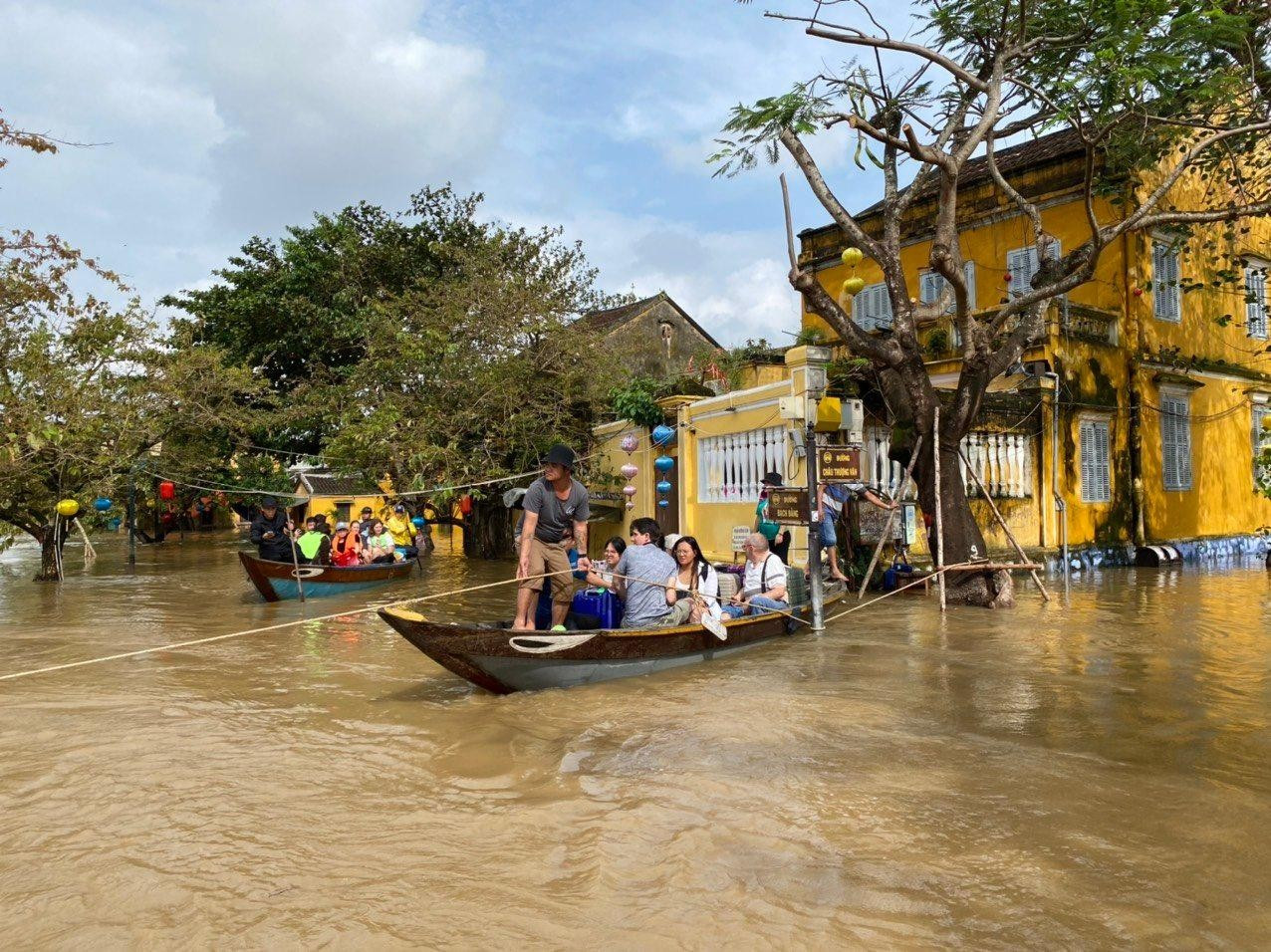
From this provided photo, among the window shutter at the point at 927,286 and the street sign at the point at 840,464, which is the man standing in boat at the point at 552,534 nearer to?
the street sign at the point at 840,464

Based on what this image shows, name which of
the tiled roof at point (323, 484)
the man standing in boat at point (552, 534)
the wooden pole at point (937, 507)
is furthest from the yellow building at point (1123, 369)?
the tiled roof at point (323, 484)

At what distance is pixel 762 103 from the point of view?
11.1m

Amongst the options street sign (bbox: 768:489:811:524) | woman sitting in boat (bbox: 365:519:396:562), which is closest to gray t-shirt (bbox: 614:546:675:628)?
street sign (bbox: 768:489:811:524)

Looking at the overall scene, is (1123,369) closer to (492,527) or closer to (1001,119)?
(1001,119)

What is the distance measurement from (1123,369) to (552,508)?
1328 cm

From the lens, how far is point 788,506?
10.2 metres

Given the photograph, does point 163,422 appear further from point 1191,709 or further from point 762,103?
point 1191,709

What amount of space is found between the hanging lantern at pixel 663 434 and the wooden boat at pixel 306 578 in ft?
16.3

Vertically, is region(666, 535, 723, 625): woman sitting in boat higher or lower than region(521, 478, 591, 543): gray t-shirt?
lower

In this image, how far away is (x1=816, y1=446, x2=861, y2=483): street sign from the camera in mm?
10414

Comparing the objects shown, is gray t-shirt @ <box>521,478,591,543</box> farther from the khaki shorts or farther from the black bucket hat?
the black bucket hat

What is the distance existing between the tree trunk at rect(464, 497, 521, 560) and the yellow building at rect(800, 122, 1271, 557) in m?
8.43

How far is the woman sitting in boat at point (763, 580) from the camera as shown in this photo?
9.52 metres

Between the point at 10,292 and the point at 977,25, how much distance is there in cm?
1196
